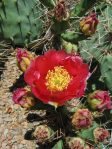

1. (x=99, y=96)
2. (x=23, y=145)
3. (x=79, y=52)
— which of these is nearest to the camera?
(x=99, y=96)

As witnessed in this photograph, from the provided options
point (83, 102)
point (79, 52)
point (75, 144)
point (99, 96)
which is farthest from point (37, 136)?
point (79, 52)

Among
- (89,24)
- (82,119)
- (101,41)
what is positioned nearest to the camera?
(82,119)

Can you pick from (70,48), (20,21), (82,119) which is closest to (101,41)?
(70,48)

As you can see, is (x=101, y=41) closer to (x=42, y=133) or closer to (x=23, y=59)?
(x=23, y=59)

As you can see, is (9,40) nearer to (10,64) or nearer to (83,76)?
(10,64)

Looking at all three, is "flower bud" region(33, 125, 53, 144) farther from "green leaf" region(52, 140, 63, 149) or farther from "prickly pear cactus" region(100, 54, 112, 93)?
"prickly pear cactus" region(100, 54, 112, 93)

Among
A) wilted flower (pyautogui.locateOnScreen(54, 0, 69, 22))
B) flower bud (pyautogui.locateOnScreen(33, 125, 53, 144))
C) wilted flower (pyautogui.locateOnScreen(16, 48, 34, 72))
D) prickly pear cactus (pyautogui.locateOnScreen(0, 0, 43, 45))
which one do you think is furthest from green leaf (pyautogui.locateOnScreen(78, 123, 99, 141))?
prickly pear cactus (pyautogui.locateOnScreen(0, 0, 43, 45))
